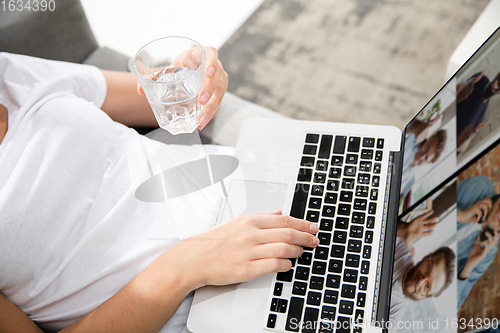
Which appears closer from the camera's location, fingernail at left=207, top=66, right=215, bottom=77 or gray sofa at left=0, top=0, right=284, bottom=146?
fingernail at left=207, top=66, right=215, bottom=77

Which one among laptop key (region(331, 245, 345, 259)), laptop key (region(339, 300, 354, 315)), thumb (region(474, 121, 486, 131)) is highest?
thumb (region(474, 121, 486, 131))

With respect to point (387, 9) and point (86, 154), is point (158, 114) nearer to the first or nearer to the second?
point (86, 154)

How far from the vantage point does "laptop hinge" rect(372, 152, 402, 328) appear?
2.42ft

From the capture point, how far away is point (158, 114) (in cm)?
86

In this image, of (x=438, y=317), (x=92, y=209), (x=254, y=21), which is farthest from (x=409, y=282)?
(x=254, y=21)

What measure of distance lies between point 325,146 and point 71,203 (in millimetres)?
595

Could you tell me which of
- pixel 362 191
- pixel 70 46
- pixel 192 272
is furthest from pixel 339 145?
pixel 70 46

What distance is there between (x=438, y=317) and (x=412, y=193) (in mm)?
261

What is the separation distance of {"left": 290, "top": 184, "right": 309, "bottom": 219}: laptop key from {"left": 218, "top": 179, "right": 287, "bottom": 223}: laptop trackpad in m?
0.03

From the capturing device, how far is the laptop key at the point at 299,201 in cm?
90

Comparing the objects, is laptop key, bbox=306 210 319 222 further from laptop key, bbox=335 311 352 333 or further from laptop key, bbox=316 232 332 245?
laptop key, bbox=335 311 352 333

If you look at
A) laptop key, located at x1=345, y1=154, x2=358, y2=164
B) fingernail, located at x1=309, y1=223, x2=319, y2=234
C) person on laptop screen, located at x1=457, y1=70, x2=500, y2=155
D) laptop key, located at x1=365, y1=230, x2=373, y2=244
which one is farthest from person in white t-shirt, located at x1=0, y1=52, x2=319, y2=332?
person on laptop screen, located at x1=457, y1=70, x2=500, y2=155

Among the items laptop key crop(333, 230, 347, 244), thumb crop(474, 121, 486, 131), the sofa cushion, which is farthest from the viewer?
the sofa cushion

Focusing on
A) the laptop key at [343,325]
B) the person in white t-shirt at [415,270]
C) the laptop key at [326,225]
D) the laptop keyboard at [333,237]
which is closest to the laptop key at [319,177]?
the laptop keyboard at [333,237]
